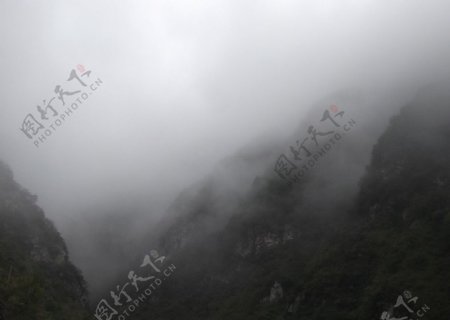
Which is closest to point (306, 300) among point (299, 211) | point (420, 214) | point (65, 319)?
point (420, 214)

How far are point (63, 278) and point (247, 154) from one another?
88.4m

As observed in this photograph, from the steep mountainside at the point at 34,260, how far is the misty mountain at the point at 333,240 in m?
28.1

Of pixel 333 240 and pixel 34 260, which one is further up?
pixel 34 260

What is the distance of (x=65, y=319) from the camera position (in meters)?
50.4

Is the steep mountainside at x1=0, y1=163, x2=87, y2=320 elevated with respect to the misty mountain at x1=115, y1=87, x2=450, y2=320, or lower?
elevated

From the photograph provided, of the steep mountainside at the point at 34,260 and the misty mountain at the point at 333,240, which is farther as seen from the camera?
the misty mountain at the point at 333,240

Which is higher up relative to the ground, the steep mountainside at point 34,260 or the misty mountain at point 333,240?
the steep mountainside at point 34,260

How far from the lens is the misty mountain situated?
74.5 meters

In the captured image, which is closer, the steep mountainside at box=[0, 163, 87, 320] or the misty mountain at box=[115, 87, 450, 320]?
the steep mountainside at box=[0, 163, 87, 320]

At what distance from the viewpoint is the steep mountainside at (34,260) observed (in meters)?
44.2

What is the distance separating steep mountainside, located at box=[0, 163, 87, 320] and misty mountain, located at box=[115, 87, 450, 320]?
92.1 feet

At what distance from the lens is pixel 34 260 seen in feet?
232

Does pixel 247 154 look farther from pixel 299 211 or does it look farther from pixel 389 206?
pixel 389 206

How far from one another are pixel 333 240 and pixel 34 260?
51727mm
